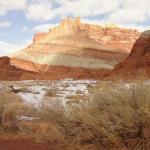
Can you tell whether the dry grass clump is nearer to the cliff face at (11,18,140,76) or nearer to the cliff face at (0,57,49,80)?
the cliff face at (0,57,49,80)

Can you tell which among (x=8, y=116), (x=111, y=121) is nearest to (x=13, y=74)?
(x=8, y=116)

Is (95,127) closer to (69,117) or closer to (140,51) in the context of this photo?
(69,117)

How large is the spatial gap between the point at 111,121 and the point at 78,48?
10488cm

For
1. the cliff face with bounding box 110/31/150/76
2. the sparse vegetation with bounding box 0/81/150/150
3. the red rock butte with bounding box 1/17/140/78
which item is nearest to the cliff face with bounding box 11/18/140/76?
the red rock butte with bounding box 1/17/140/78

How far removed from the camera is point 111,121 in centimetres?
720

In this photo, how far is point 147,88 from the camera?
23.9 ft

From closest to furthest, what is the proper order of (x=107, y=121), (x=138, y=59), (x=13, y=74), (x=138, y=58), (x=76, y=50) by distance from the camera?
(x=107, y=121) < (x=138, y=59) < (x=138, y=58) < (x=13, y=74) < (x=76, y=50)

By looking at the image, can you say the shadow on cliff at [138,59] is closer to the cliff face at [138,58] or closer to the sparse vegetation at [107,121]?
the cliff face at [138,58]

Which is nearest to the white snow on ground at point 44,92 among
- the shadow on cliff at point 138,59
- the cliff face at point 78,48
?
the shadow on cliff at point 138,59

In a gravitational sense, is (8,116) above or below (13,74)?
below

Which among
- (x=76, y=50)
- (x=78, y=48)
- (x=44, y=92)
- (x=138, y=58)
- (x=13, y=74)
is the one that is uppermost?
(x=78, y=48)

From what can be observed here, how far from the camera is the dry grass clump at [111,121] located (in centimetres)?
696

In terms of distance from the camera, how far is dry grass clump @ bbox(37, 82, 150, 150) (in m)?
6.96

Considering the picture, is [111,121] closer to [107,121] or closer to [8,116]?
[107,121]
